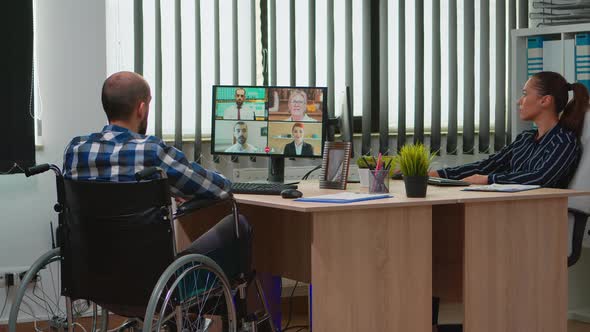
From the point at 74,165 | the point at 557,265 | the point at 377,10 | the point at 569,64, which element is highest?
the point at 377,10

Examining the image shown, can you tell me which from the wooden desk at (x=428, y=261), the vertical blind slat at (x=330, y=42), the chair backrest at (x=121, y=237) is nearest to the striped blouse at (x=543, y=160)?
the wooden desk at (x=428, y=261)

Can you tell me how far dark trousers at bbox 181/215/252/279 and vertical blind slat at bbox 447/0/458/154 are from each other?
1.96m

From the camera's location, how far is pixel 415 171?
2.86 meters

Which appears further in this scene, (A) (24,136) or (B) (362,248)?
(A) (24,136)

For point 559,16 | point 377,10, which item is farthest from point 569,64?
point 377,10

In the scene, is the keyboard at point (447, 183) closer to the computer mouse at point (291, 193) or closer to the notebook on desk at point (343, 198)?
the notebook on desk at point (343, 198)

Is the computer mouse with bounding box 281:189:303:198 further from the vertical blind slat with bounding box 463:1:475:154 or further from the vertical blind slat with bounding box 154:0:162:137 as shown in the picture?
the vertical blind slat with bounding box 463:1:475:154

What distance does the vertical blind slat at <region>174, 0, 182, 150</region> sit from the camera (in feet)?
12.9

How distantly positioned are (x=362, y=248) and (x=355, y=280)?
0.34 feet

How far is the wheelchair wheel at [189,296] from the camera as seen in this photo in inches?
91.1

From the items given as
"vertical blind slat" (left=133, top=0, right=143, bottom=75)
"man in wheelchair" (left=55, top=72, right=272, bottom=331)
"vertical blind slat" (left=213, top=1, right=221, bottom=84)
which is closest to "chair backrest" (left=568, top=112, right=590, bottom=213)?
"man in wheelchair" (left=55, top=72, right=272, bottom=331)

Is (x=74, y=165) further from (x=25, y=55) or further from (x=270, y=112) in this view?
(x=25, y=55)

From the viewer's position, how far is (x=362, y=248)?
8.89 feet

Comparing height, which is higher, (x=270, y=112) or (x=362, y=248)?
(x=270, y=112)
